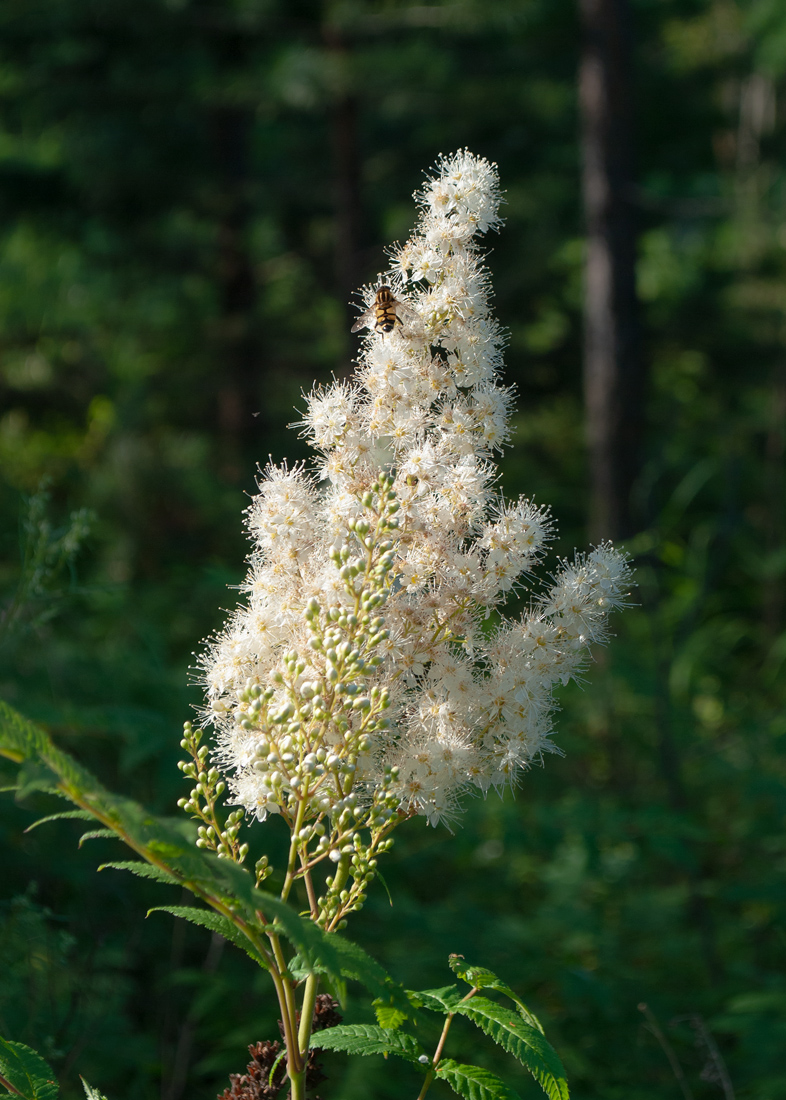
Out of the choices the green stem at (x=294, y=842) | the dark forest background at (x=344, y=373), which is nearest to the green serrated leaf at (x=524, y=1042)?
the green stem at (x=294, y=842)

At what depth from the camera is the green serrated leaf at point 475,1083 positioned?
1.22m

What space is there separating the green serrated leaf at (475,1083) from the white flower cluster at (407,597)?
0.35 meters

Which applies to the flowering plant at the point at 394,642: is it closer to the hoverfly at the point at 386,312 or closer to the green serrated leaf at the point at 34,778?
the hoverfly at the point at 386,312

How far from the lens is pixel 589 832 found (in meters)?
2.96

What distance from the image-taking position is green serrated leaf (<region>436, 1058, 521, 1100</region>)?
3.99 feet

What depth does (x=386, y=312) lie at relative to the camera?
1452mm

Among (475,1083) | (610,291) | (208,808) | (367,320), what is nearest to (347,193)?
(610,291)

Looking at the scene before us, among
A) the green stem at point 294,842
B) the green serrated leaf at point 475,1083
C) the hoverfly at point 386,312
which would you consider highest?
the hoverfly at point 386,312

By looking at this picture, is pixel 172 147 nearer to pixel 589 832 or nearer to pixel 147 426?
pixel 147 426

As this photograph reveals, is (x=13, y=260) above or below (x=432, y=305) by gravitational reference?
above

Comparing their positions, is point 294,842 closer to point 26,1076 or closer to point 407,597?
point 407,597

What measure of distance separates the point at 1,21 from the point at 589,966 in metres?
10.4

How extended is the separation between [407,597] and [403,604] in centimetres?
3

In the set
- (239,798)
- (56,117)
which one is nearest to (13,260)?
(56,117)
